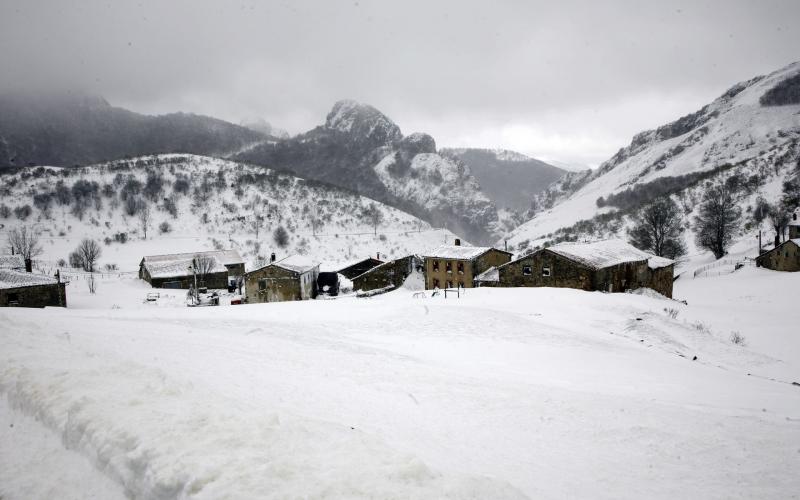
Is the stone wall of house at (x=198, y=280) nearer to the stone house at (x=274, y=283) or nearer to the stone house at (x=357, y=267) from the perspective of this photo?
the stone house at (x=274, y=283)

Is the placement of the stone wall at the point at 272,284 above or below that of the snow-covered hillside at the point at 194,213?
below

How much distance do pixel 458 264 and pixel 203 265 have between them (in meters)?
36.8

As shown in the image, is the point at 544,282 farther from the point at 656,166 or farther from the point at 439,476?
the point at 656,166

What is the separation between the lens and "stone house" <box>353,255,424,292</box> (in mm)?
53375

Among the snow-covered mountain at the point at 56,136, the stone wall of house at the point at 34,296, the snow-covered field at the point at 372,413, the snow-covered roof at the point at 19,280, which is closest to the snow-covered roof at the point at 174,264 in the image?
the stone wall of house at the point at 34,296

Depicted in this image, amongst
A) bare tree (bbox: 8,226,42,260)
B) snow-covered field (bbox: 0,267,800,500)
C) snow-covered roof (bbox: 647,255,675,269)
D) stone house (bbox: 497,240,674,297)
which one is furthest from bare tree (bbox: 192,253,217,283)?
snow-covered roof (bbox: 647,255,675,269)

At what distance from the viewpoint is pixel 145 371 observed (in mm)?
8211

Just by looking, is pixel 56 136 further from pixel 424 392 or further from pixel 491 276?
pixel 424 392

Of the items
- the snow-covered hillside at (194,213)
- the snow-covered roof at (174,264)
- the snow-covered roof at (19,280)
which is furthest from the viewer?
the snow-covered hillside at (194,213)

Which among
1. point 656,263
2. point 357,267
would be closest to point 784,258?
point 656,263

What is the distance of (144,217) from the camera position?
320 ft

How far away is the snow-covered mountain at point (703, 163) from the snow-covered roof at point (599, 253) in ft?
214

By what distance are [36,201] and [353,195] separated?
86581mm

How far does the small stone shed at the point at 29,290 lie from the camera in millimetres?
35594
